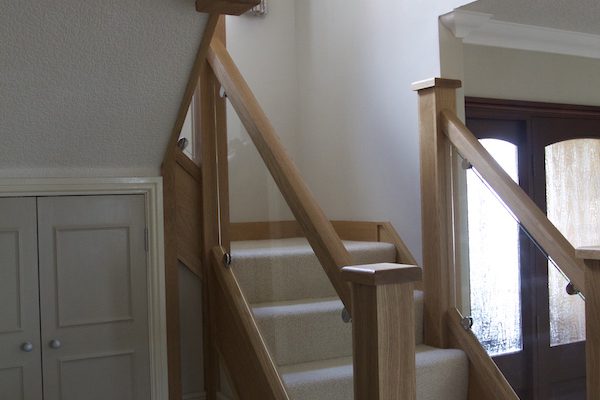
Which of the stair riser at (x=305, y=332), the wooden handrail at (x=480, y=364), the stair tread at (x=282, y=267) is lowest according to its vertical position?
the wooden handrail at (x=480, y=364)

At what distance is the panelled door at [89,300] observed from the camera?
119 inches

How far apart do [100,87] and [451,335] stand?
1843mm

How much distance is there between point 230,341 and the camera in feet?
10.6

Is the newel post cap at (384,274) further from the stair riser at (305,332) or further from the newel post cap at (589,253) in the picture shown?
the newel post cap at (589,253)

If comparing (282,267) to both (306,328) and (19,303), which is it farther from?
(19,303)

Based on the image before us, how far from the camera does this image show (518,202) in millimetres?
2891

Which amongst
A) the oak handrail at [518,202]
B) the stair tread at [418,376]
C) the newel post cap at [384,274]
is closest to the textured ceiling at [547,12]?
the oak handrail at [518,202]

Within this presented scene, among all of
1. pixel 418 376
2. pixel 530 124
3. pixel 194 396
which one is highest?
pixel 530 124

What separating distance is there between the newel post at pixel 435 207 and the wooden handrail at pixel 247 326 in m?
0.82

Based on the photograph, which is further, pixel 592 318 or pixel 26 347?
pixel 26 347

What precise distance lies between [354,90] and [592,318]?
80.6 inches

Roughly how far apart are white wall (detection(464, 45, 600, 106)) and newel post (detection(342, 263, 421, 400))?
7.87 ft

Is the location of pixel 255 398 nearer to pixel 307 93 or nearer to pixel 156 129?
pixel 156 129

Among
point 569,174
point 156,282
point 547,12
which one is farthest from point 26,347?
point 569,174
